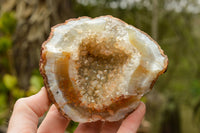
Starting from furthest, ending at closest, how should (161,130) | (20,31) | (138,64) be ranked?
(161,130) → (20,31) → (138,64)

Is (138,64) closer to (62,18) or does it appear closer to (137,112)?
(137,112)

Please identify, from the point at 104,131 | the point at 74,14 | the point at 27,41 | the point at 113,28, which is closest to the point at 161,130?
the point at 74,14

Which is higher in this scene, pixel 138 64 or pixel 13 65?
pixel 138 64

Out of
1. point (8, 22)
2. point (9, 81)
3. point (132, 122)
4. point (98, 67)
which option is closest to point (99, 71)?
point (98, 67)

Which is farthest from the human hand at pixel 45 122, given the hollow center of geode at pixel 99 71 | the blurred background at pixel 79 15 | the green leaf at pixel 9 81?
the green leaf at pixel 9 81

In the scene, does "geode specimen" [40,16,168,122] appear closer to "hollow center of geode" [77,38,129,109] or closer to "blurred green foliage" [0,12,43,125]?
"hollow center of geode" [77,38,129,109]

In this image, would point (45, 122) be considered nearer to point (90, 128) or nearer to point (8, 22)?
point (90, 128)
